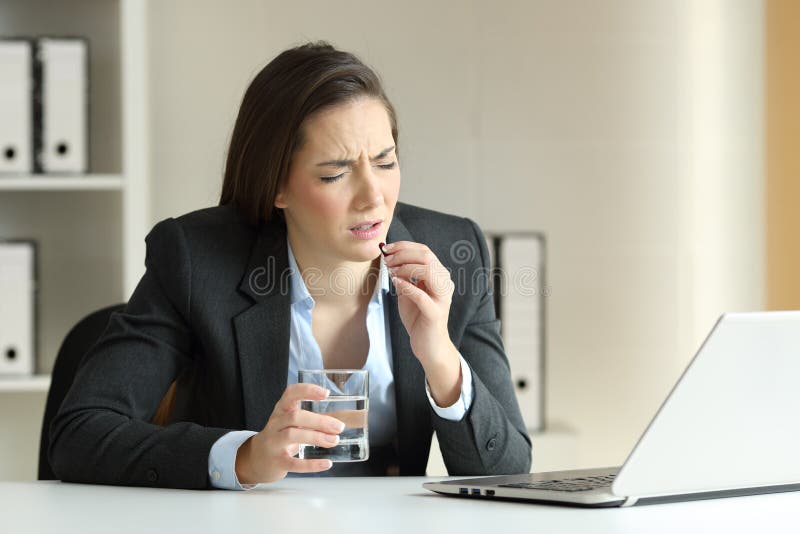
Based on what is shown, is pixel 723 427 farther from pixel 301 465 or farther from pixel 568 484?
pixel 301 465

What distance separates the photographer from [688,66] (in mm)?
3143

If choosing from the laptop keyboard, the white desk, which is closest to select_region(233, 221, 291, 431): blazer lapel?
the white desk

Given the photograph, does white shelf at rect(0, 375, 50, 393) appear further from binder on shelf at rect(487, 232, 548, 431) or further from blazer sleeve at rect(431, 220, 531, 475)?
blazer sleeve at rect(431, 220, 531, 475)

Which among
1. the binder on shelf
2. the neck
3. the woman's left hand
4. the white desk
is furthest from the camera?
the binder on shelf

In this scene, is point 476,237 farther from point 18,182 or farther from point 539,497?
point 18,182

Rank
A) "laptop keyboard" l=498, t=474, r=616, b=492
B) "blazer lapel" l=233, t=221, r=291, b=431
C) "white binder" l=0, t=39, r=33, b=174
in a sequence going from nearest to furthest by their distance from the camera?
"laptop keyboard" l=498, t=474, r=616, b=492 → "blazer lapel" l=233, t=221, r=291, b=431 → "white binder" l=0, t=39, r=33, b=174

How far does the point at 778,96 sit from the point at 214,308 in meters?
2.08

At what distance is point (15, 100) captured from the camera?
2.59 metres

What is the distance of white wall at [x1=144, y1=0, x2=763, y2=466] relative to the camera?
305 cm

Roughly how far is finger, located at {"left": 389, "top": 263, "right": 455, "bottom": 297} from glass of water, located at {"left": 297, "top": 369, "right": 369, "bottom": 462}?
258 mm

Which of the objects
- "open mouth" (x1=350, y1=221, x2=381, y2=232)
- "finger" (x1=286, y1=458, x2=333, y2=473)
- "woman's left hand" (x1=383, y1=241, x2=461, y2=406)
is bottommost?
"finger" (x1=286, y1=458, x2=333, y2=473)

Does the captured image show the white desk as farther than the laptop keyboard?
No

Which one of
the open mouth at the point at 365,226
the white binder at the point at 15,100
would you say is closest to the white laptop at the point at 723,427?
the open mouth at the point at 365,226

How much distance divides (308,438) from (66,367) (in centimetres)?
63
